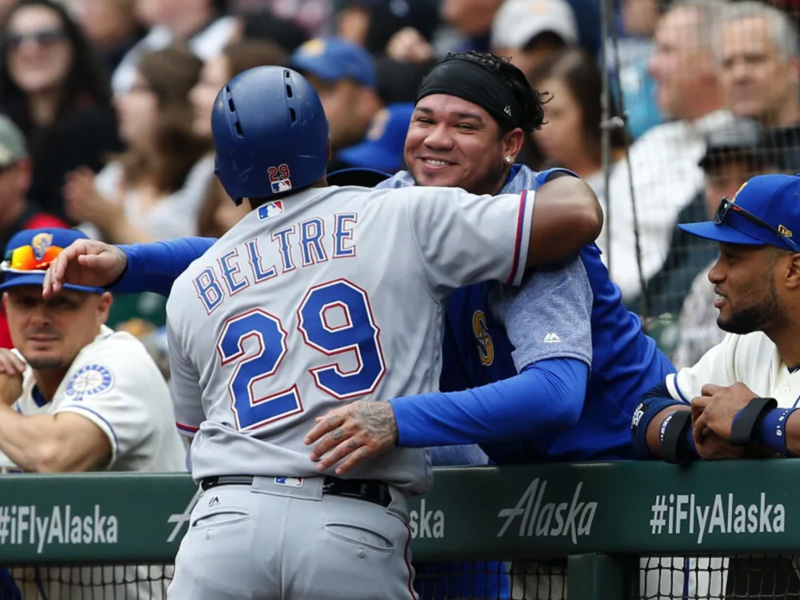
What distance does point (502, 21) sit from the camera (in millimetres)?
8297

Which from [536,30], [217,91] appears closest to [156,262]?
[536,30]

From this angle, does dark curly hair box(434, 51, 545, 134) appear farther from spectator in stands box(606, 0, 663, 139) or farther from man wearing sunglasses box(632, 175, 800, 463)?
spectator in stands box(606, 0, 663, 139)

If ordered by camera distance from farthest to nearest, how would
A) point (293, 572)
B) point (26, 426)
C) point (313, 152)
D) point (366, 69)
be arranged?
point (366, 69) → point (26, 426) → point (313, 152) → point (293, 572)

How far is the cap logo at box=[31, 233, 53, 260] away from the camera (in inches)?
191

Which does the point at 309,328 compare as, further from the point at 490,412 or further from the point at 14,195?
the point at 14,195

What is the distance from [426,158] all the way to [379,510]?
0.99 m

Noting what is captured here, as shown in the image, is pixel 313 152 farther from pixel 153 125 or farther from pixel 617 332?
pixel 153 125

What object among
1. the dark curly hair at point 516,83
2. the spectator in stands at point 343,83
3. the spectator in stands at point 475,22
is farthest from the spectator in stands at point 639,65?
the dark curly hair at point 516,83

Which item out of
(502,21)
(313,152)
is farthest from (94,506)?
(502,21)

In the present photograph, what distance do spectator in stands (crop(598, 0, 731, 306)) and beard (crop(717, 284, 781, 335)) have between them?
10.3 feet

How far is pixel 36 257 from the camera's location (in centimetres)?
487

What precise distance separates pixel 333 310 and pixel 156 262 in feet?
2.88

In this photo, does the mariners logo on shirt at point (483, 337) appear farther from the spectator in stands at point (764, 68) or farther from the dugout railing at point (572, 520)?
the spectator in stands at point (764, 68)

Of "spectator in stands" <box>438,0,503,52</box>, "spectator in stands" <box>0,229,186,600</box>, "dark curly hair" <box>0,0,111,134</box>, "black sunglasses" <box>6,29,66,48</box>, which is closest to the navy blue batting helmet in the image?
"spectator in stands" <box>0,229,186,600</box>
